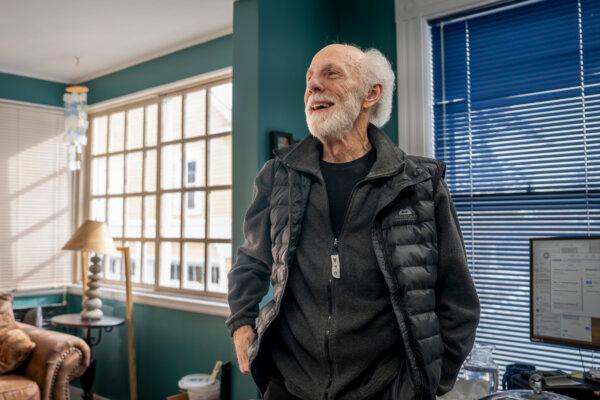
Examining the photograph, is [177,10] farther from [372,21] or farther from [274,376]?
[274,376]

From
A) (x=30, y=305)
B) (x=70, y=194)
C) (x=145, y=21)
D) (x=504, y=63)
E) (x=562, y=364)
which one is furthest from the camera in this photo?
(x=70, y=194)

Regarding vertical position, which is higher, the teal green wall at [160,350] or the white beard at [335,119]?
the white beard at [335,119]

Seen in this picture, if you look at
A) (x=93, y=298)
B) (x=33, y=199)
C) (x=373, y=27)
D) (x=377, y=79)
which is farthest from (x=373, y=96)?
(x=33, y=199)

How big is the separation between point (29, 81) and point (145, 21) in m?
1.64

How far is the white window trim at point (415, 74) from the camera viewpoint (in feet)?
8.62

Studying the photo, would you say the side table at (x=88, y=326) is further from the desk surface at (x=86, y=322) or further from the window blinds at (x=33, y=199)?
the window blinds at (x=33, y=199)

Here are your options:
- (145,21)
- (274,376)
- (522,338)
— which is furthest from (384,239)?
(145,21)

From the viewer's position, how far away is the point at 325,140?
1466 mm

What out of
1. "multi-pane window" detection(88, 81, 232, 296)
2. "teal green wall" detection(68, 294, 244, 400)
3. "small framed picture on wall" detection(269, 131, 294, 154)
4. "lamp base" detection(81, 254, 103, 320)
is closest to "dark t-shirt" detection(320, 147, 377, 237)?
"small framed picture on wall" detection(269, 131, 294, 154)

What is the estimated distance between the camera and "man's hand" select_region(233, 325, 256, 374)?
1374mm

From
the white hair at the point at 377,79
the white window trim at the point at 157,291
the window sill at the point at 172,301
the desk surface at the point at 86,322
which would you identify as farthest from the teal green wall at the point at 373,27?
the desk surface at the point at 86,322

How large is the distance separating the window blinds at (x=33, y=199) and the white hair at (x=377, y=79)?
3521 mm

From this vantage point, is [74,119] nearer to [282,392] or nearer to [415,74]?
[415,74]

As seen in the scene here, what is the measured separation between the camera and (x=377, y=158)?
54.4 inches
